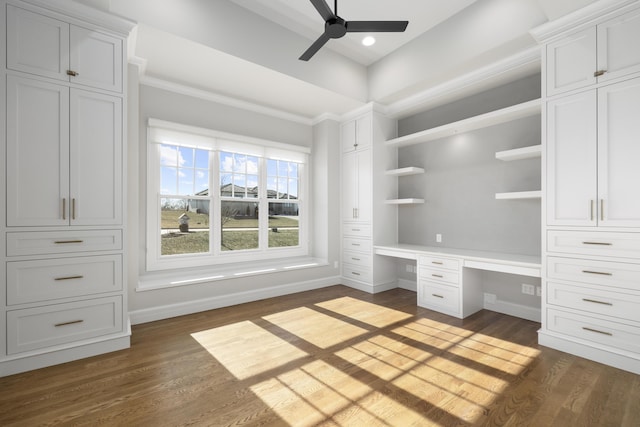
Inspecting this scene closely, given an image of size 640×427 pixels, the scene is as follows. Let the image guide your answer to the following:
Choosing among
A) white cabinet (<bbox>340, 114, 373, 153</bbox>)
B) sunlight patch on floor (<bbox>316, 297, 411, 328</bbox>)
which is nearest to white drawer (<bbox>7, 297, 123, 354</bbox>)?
sunlight patch on floor (<bbox>316, 297, 411, 328</bbox>)

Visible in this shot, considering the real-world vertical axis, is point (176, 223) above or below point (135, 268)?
above

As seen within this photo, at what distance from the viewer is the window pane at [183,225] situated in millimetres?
3803

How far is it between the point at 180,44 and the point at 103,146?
126 centimetres

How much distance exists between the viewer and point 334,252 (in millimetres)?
4891

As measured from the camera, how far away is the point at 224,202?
4.31 metres

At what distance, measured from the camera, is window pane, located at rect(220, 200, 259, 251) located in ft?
14.2

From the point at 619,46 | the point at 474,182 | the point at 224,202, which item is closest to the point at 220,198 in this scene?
the point at 224,202

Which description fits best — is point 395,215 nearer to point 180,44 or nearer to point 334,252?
point 334,252

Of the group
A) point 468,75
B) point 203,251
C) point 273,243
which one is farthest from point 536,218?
point 203,251

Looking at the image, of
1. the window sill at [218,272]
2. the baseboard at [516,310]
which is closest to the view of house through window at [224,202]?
the window sill at [218,272]

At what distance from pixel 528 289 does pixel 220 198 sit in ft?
13.2

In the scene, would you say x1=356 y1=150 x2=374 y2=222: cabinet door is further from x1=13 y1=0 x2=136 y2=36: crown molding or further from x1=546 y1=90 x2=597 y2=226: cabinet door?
x1=13 y1=0 x2=136 y2=36: crown molding

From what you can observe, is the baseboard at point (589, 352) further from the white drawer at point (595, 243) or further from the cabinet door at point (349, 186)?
the cabinet door at point (349, 186)

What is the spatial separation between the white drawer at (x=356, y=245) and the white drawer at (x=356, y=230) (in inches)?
3.2
